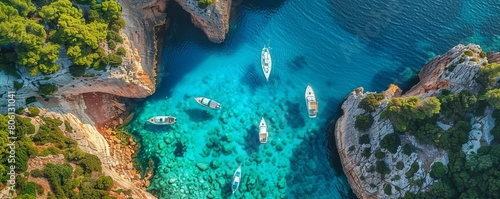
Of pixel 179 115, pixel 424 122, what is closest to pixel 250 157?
pixel 179 115

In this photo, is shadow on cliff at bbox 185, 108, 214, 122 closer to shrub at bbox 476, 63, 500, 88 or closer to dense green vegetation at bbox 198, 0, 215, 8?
dense green vegetation at bbox 198, 0, 215, 8

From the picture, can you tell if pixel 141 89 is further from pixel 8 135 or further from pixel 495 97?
pixel 495 97

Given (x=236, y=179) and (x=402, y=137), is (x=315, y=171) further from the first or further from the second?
(x=402, y=137)

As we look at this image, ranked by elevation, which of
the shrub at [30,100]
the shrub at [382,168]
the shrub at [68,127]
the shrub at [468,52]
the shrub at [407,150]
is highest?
the shrub at [468,52]

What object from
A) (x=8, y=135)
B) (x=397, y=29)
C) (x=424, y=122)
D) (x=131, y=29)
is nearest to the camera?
(x=8, y=135)

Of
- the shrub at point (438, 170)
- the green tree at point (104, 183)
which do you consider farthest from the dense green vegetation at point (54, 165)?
the shrub at point (438, 170)

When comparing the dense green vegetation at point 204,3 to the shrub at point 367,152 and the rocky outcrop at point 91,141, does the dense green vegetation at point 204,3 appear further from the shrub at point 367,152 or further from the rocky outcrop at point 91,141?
the shrub at point 367,152
